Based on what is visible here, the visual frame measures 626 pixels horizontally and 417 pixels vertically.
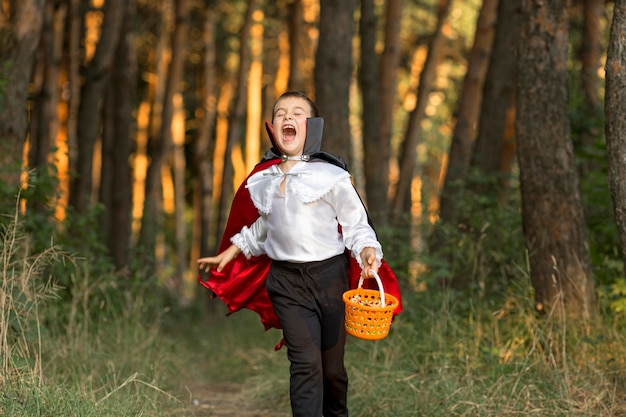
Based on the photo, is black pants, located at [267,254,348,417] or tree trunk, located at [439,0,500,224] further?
tree trunk, located at [439,0,500,224]

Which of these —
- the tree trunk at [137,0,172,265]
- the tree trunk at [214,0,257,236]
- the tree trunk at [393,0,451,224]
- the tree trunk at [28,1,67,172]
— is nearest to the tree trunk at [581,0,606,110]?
the tree trunk at [393,0,451,224]

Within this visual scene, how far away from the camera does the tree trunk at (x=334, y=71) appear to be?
31.3ft

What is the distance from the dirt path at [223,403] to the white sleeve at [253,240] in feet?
4.54

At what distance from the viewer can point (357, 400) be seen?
22.1 feet

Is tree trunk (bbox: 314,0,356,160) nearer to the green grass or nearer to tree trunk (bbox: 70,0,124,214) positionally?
the green grass

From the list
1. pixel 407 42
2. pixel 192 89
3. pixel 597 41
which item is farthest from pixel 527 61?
pixel 192 89

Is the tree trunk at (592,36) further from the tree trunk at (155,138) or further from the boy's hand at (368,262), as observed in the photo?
the boy's hand at (368,262)

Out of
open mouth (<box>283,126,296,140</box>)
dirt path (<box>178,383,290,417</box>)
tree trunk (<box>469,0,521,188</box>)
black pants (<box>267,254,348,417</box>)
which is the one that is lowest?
dirt path (<box>178,383,290,417</box>)

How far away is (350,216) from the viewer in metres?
5.43

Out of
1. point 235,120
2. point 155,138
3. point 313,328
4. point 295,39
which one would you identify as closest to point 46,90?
point 235,120

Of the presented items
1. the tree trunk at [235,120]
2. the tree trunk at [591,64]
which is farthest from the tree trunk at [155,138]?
the tree trunk at [591,64]

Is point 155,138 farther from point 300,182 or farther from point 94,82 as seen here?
point 300,182

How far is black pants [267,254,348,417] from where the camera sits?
5.25 meters

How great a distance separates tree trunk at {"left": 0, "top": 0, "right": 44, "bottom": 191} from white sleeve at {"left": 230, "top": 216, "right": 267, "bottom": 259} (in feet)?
11.4
